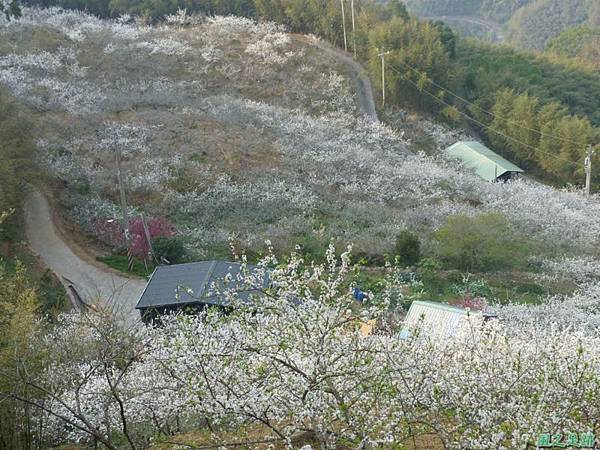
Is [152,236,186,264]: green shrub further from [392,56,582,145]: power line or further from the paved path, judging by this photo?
[392,56,582,145]: power line

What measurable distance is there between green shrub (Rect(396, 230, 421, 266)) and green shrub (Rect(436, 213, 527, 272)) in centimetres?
112

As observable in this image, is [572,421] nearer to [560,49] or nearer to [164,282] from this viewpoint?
[164,282]

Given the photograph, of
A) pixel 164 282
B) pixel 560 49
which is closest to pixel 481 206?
pixel 164 282

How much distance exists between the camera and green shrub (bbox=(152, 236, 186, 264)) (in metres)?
20.2

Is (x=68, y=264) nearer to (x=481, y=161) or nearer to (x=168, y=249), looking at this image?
(x=168, y=249)

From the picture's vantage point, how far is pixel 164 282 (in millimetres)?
16109

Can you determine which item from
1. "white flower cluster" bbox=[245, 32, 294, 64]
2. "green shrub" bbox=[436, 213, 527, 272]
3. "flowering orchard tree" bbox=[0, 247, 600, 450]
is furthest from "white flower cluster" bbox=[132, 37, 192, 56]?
"flowering orchard tree" bbox=[0, 247, 600, 450]

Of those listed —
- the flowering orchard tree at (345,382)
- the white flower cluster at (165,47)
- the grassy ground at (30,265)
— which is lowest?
the grassy ground at (30,265)

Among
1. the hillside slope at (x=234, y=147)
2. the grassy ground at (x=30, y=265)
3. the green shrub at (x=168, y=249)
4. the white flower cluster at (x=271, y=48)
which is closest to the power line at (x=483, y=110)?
the hillside slope at (x=234, y=147)

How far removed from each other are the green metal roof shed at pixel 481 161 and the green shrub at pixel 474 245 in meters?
12.1

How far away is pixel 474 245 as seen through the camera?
2116cm

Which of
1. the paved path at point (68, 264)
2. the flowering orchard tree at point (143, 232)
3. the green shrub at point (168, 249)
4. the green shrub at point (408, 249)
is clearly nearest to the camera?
the paved path at point (68, 264)

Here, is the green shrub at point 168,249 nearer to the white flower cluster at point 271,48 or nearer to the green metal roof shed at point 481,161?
the green metal roof shed at point 481,161

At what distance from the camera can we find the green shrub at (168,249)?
66.1 ft
